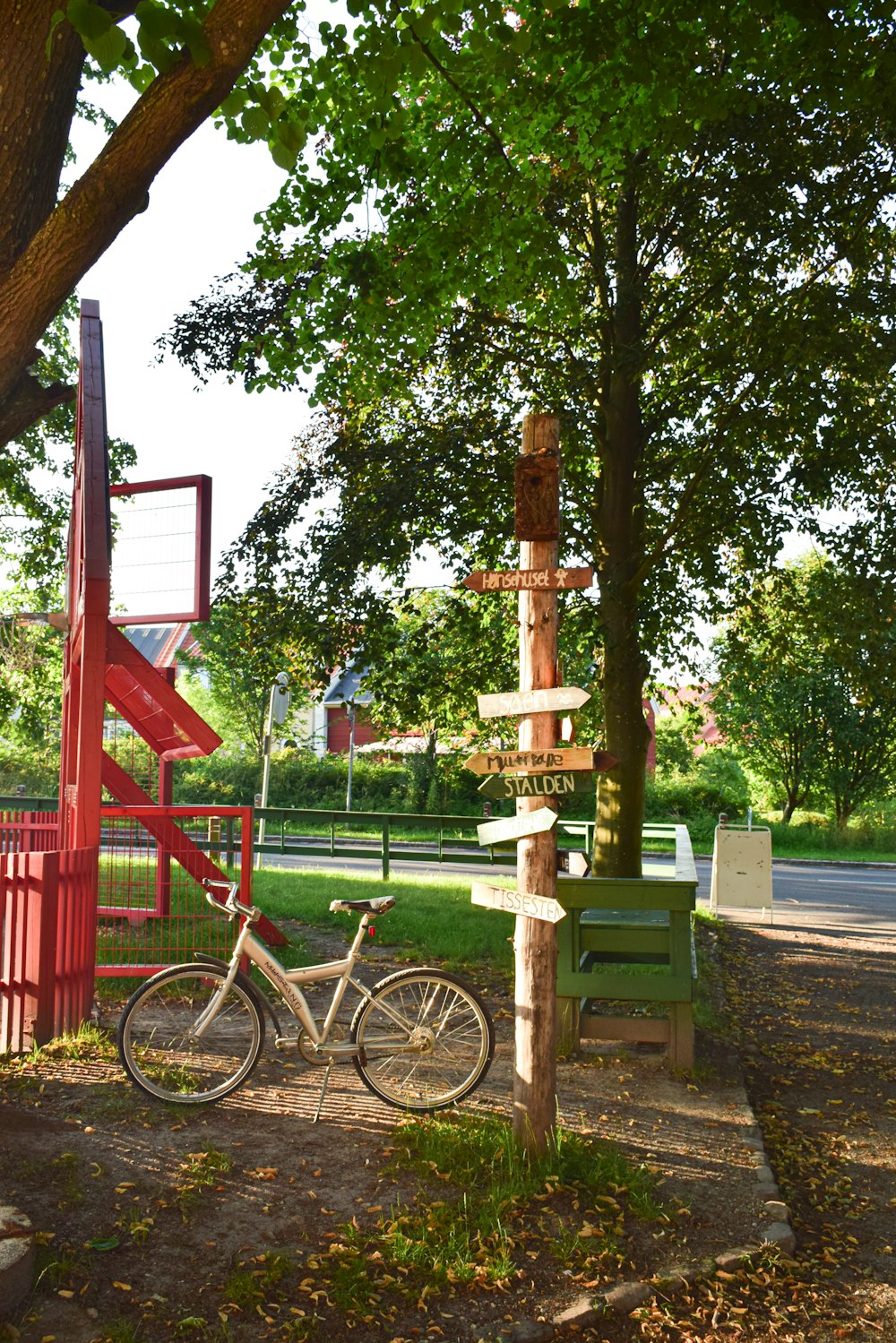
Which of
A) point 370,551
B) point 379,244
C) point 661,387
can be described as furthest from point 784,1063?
point 379,244

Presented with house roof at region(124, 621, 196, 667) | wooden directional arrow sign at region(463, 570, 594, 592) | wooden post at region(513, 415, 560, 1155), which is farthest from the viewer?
house roof at region(124, 621, 196, 667)

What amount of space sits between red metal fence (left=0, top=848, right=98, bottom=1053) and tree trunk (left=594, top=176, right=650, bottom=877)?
5.09 meters

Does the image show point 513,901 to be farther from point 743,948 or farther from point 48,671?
point 48,671

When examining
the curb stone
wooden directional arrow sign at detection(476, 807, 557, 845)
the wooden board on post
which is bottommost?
the curb stone

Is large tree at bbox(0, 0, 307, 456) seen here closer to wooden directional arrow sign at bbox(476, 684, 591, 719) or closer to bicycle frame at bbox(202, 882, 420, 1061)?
wooden directional arrow sign at bbox(476, 684, 591, 719)

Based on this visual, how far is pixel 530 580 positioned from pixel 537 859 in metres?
1.34

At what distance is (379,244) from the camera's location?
34.8ft

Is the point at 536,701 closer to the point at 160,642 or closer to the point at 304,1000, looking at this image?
the point at 304,1000

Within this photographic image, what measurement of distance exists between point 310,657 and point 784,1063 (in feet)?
18.2

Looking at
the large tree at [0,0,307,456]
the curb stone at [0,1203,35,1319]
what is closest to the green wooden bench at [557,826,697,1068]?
the curb stone at [0,1203,35,1319]

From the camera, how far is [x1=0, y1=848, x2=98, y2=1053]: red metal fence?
6.82 metres

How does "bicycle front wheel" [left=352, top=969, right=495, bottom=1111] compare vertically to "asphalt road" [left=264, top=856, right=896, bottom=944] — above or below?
above

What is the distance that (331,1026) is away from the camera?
20.5 feet

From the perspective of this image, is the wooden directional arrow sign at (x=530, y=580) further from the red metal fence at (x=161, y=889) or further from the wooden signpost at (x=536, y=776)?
the red metal fence at (x=161, y=889)
